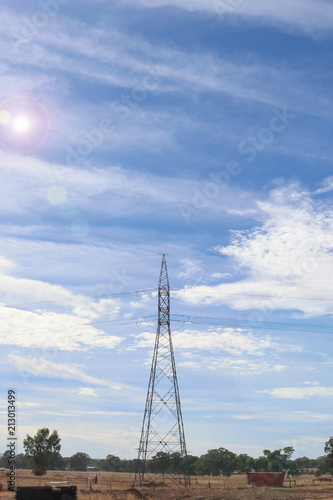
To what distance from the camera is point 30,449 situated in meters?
86.9

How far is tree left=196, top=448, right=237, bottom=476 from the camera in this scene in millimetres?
165125

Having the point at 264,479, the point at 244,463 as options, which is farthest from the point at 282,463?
the point at 264,479

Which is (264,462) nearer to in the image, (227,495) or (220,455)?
(220,455)

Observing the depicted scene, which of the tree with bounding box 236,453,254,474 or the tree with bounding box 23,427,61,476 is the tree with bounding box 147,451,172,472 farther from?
the tree with bounding box 23,427,61,476

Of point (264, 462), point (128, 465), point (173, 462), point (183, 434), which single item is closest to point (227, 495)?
point (183, 434)

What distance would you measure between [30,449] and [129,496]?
166 feet

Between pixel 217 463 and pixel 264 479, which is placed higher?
pixel 264 479

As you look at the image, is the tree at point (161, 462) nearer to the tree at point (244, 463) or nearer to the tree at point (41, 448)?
the tree at point (244, 463)

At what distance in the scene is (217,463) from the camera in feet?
543

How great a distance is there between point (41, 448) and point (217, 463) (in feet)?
310

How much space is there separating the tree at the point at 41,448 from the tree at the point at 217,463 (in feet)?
297

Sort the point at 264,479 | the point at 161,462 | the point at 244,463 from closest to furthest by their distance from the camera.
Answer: the point at 264,479 → the point at 161,462 → the point at 244,463

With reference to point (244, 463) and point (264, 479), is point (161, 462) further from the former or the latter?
point (264, 479)

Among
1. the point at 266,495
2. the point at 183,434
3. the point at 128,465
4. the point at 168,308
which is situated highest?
the point at 168,308
